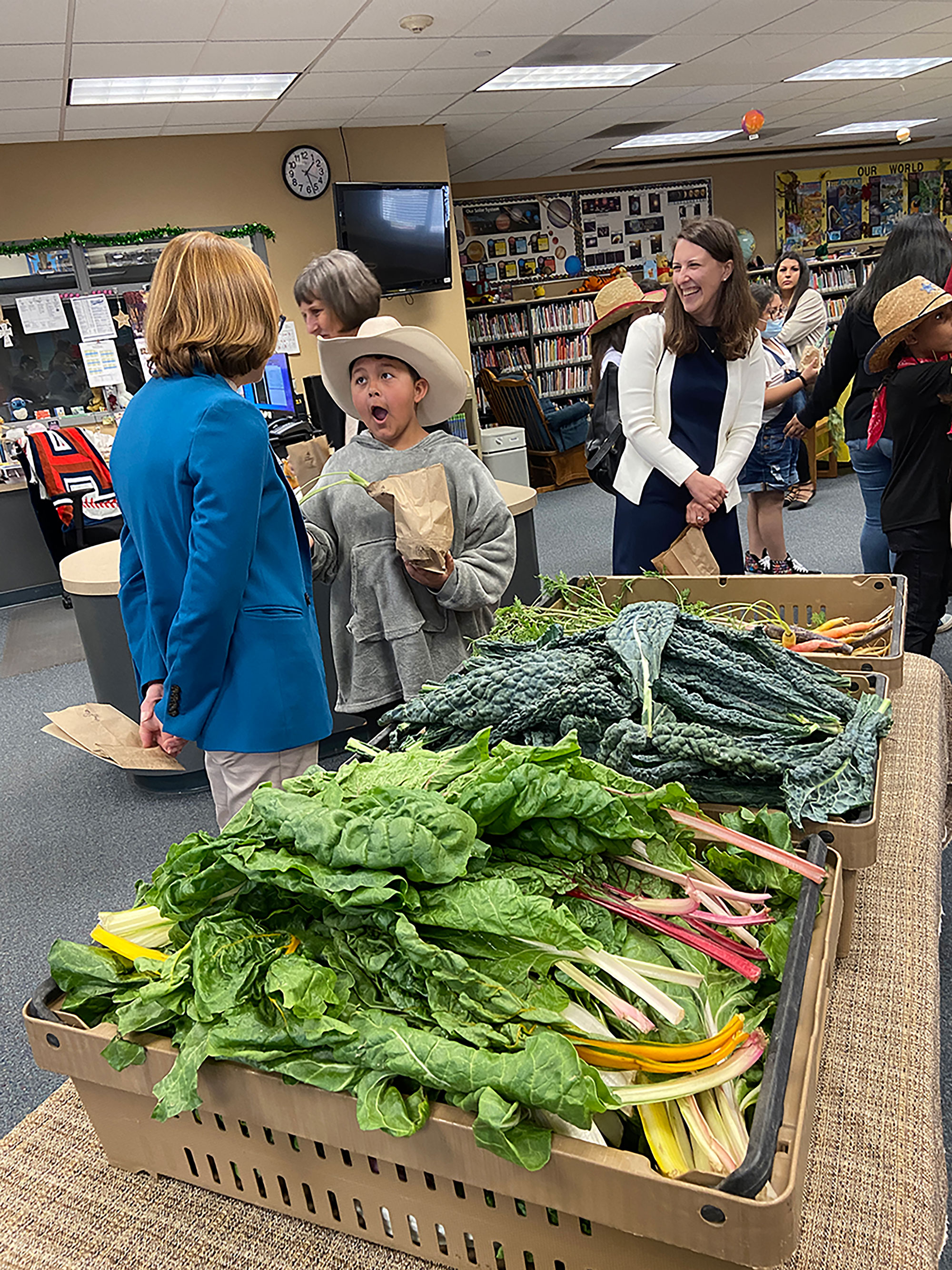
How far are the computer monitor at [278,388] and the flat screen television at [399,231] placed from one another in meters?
0.97

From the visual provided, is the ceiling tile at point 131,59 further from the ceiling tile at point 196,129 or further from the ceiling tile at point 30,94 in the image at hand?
the ceiling tile at point 196,129

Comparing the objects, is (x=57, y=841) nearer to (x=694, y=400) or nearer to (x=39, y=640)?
(x=694, y=400)

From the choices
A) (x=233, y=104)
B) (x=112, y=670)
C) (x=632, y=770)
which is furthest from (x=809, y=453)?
(x=632, y=770)

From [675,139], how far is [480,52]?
15.0 ft

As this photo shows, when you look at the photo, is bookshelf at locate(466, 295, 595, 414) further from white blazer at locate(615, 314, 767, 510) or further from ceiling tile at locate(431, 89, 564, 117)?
white blazer at locate(615, 314, 767, 510)

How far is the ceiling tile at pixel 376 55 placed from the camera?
468 cm

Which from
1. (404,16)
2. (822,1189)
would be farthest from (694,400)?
(404,16)

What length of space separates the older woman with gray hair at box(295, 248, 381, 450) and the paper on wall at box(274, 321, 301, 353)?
16.1ft

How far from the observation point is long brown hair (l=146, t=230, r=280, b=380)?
142 centimetres

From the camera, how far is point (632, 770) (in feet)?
3.64

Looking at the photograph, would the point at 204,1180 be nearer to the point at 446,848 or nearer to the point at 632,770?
the point at 446,848

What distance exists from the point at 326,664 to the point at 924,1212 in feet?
8.83

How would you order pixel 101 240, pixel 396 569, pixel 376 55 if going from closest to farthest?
pixel 396 569
pixel 376 55
pixel 101 240

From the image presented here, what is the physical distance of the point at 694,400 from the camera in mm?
2357
